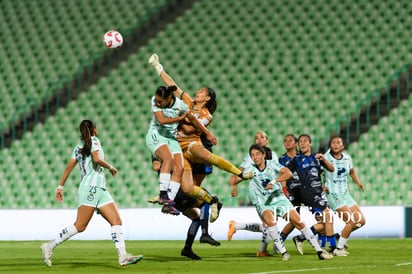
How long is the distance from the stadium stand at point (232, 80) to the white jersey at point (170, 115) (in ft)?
27.8

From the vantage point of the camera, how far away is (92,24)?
26.6 metres

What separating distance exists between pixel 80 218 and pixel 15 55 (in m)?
15.0

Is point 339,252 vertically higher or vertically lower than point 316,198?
lower

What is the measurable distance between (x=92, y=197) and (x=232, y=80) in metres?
13.0

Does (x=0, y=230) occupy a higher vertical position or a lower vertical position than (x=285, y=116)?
lower

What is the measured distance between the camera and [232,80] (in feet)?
80.9

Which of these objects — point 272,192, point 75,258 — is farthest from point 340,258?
point 75,258

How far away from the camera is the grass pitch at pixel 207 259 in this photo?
39.4 ft

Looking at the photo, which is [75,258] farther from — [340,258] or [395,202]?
[395,202]

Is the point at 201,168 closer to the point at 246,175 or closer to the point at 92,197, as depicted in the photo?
the point at 246,175

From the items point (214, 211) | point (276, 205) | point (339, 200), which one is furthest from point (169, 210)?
point (339, 200)

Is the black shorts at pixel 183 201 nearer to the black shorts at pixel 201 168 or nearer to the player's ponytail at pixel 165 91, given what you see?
the black shorts at pixel 201 168

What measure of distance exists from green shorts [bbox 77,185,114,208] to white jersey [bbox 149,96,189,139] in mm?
1515

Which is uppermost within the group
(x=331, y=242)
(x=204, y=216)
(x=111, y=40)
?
(x=111, y=40)
